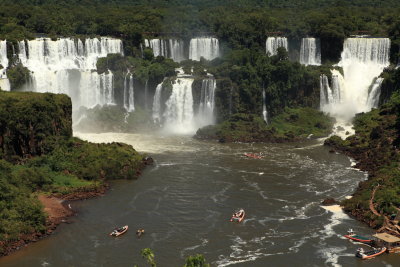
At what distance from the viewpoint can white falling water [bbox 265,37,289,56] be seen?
8838 cm

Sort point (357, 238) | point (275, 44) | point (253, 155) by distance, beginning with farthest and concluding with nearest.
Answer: point (275, 44) < point (253, 155) < point (357, 238)

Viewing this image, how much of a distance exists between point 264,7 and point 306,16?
24024mm

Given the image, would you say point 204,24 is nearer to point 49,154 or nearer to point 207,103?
point 207,103

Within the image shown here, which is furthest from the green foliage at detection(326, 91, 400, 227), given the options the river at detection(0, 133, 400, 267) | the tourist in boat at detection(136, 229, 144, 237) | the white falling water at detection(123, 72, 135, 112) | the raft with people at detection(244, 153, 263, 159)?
the white falling water at detection(123, 72, 135, 112)

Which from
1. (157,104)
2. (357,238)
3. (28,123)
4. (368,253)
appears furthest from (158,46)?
(368,253)

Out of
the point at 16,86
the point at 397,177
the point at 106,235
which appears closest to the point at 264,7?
the point at 16,86

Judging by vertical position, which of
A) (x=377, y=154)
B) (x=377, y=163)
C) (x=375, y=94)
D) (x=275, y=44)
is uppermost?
(x=275, y=44)

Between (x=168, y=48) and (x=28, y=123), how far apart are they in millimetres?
38813

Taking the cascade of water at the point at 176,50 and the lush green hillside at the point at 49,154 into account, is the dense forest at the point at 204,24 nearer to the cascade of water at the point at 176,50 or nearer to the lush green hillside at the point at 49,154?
the cascade of water at the point at 176,50

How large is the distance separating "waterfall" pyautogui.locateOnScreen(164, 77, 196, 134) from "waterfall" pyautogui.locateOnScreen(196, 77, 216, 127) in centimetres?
120

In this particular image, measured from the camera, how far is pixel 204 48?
297ft

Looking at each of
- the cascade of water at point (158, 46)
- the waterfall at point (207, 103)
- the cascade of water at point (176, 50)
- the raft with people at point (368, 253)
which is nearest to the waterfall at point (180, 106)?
the waterfall at point (207, 103)

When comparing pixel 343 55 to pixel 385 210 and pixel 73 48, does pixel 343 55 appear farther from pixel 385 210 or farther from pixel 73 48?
pixel 385 210

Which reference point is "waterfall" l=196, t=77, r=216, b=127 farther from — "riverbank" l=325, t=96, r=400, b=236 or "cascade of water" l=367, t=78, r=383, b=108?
"cascade of water" l=367, t=78, r=383, b=108
